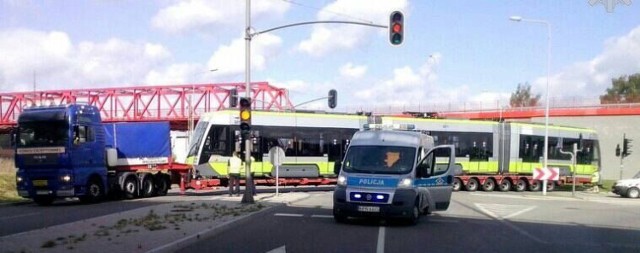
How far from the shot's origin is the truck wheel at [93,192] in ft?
88.0

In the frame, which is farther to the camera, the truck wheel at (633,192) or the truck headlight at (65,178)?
the truck wheel at (633,192)

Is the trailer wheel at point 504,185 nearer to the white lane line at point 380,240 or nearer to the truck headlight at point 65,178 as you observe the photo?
the truck headlight at point 65,178

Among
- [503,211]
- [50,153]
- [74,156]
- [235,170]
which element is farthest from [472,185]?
[50,153]

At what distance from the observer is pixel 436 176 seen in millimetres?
20188

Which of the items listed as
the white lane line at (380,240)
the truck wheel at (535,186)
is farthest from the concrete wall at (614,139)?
the white lane line at (380,240)

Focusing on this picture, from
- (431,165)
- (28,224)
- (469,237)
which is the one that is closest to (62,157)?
(28,224)

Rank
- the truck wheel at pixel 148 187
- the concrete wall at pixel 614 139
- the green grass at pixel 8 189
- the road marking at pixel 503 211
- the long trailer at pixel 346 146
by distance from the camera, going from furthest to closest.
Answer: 1. the concrete wall at pixel 614 139
2. the long trailer at pixel 346 146
3. the truck wheel at pixel 148 187
4. the green grass at pixel 8 189
5. the road marking at pixel 503 211

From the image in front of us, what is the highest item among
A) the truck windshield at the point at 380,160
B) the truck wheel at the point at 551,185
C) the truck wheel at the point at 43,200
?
the truck windshield at the point at 380,160

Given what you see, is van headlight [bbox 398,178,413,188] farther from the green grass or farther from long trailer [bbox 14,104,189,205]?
the green grass

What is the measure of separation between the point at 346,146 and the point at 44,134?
15478 millimetres

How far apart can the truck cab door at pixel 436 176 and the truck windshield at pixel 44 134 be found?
13.0 meters

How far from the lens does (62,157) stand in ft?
83.7

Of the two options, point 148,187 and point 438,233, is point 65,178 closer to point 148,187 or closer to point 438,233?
point 148,187

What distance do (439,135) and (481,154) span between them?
3004mm
